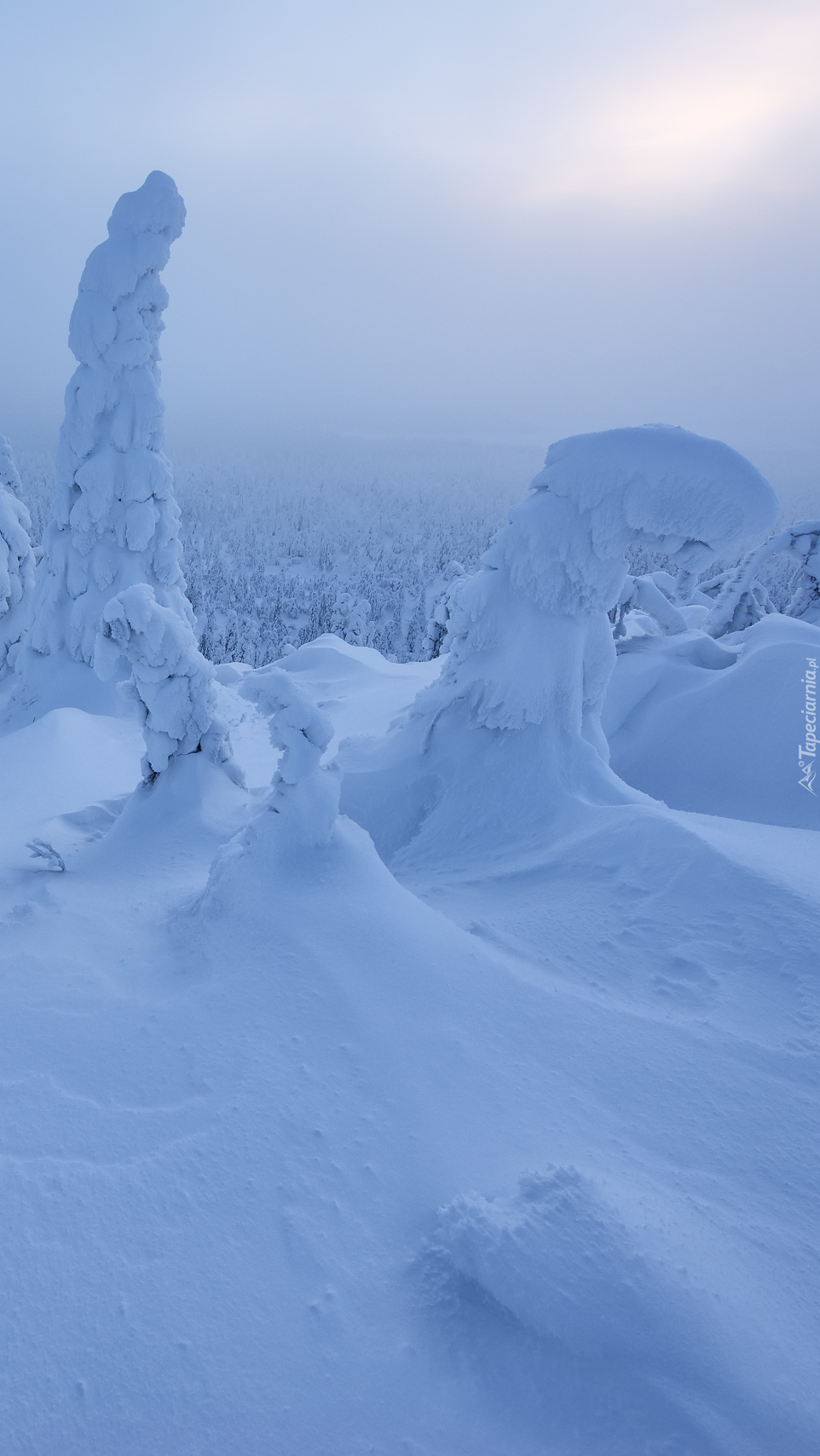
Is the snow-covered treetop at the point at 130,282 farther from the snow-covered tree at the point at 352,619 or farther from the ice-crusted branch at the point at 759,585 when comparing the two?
the snow-covered tree at the point at 352,619

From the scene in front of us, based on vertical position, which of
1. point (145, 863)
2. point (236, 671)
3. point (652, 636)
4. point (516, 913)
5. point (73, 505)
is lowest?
point (236, 671)

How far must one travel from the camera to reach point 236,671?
633 inches

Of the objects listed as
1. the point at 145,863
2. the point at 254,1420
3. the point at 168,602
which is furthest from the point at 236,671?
the point at 254,1420

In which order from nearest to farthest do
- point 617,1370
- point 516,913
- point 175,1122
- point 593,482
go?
point 617,1370 → point 175,1122 → point 516,913 → point 593,482

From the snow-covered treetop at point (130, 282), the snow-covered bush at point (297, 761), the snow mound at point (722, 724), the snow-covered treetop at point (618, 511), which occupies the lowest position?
the snow mound at point (722, 724)

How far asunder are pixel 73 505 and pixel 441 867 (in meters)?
10.5

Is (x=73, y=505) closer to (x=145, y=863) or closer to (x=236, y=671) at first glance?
(x=236, y=671)

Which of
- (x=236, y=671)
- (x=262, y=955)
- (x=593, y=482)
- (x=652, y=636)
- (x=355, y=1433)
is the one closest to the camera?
(x=355, y=1433)

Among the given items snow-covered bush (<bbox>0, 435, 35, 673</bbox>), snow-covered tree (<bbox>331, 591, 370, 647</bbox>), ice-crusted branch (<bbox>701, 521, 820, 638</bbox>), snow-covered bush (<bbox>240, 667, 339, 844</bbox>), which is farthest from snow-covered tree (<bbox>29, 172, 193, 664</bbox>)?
snow-covered tree (<bbox>331, 591, 370, 647</bbox>)

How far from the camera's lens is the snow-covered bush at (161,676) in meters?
6.54

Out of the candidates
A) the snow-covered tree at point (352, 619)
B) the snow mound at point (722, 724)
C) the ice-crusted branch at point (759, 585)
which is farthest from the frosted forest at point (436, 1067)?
the snow-covered tree at point (352, 619)

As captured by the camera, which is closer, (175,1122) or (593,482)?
(175,1122)

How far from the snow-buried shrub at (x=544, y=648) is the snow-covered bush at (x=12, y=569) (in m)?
11.4

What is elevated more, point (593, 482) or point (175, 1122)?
point (593, 482)
